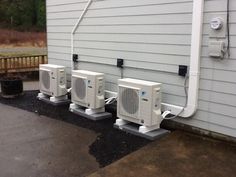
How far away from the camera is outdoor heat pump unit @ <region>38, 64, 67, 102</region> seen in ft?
19.6

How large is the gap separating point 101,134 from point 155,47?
57.2 inches

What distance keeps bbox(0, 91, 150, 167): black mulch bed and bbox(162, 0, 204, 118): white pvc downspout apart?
0.75m

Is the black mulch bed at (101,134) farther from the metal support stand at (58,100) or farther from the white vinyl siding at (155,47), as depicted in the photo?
the white vinyl siding at (155,47)

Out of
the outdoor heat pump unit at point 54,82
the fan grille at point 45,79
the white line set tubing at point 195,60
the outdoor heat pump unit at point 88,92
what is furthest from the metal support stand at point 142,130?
the fan grille at point 45,79

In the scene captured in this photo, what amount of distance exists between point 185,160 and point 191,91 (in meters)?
1.01

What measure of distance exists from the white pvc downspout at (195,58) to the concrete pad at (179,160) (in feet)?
1.38

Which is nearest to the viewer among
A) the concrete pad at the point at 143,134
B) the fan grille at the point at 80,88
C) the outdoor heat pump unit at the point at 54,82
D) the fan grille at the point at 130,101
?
the concrete pad at the point at 143,134

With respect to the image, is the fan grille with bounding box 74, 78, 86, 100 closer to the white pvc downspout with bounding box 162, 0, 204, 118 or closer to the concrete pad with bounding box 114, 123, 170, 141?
the concrete pad with bounding box 114, 123, 170, 141

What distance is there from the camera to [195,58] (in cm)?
412

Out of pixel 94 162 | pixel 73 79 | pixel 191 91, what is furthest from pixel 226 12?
pixel 73 79

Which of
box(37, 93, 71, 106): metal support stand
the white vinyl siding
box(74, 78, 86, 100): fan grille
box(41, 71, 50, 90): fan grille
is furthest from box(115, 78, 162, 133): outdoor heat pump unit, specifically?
box(41, 71, 50, 90): fan grille

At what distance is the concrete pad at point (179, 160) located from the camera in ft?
10.8

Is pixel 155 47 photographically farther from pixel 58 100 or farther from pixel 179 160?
pixel 58 100

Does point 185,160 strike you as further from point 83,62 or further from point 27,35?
point 27,35
